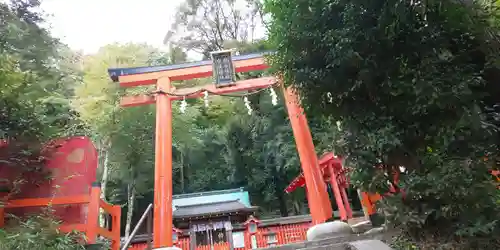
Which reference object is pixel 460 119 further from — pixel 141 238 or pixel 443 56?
pixel 141 238

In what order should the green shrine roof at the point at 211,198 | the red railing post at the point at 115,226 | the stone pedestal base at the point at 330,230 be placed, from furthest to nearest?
1. the green shrine roof at the point at 211,198
2. the red railing post at the point at 115,226
3. the stone pedestal base at the point at 330,230

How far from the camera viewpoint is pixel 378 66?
3.60m

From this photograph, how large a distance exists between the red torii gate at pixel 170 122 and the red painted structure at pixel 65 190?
1.26 m

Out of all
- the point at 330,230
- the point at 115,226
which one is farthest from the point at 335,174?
the point at 115,226

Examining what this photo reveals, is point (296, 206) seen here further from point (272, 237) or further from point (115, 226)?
point (115, 226)

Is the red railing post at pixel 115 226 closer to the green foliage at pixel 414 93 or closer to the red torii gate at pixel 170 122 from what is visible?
the red torii gate at pixel 170 122

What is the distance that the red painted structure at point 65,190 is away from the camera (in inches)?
203

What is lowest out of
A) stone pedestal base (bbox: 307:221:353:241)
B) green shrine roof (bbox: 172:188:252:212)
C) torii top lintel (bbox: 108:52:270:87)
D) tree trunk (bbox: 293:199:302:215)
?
stone pedestal base (bbox: 307:221:353:241)

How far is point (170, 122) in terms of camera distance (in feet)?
25.2

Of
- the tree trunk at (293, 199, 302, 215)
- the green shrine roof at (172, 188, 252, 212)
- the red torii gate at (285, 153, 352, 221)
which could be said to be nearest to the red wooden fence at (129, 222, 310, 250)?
the red torii gate at (285, 153, 352, 221)

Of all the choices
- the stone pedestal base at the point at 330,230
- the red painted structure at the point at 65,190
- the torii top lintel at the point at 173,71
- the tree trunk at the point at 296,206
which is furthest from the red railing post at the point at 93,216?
the tree trunk at the point at 296,206

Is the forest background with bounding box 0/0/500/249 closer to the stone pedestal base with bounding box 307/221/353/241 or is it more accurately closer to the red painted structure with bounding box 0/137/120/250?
the red painted structure with bounding box 0/137/120/250

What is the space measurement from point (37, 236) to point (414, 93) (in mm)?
4850

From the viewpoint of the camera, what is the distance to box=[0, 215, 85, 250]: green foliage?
4.02 meters
